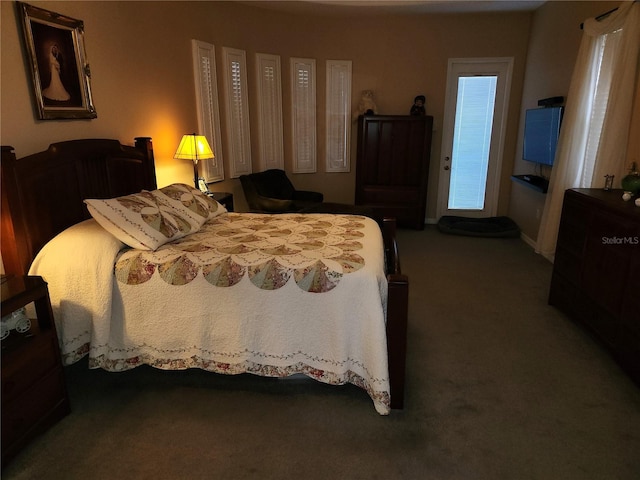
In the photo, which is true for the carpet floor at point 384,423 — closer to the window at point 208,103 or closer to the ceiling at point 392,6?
the window at point 208,103

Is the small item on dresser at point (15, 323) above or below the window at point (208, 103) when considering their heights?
below

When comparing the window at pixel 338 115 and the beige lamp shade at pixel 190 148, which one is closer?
the beige lamp shade at pixel 190 148

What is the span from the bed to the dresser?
132 cm

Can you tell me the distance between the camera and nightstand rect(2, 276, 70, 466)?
5.74 feet

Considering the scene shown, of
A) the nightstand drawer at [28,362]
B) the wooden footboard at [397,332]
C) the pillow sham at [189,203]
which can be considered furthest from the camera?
the pillow sham at [189,203]

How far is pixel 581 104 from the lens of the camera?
371 cm

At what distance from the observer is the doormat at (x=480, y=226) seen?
527 cm

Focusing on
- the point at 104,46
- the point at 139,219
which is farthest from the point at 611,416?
the point at 104,46

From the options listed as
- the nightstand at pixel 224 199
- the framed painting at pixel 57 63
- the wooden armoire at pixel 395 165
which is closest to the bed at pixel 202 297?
the framed painting at pixel 57 63

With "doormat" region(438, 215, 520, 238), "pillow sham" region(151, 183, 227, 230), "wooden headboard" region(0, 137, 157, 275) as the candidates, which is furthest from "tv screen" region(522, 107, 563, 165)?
"wooden headboard" region(0, 137, 157, 275)

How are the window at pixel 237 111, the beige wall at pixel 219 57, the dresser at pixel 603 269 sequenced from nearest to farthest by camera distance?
the dresser at pixel 603 269 < the beige wall at pixel 219 57 < the window at pixel 237 111

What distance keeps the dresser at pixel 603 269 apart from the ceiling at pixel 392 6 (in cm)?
291

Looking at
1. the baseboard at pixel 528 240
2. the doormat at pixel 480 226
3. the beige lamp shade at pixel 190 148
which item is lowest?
the baseboard at pixel 528 240

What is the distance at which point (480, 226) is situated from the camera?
555 cm
